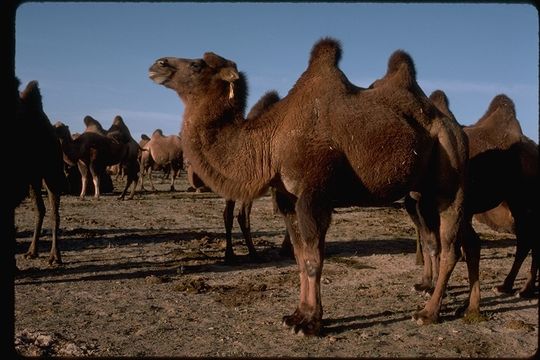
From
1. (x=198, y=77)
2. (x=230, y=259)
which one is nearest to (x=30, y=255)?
(x=230, y=259)

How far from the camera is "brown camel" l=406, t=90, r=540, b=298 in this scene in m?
7.03

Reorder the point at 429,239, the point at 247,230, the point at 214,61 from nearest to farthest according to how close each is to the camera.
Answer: the point at 214,61 < the point at 429,239 < the point at 247,230

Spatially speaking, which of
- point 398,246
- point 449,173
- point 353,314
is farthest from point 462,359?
point 398,246

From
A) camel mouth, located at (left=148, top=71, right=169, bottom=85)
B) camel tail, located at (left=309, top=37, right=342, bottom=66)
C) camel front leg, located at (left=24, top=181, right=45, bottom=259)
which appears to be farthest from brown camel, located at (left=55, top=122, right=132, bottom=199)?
camel tail, located at (left=309, top=37, right=342, bottom=66)

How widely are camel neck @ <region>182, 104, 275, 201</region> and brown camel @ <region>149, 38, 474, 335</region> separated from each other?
10 millimetres

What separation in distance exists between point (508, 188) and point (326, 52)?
317 centimetres

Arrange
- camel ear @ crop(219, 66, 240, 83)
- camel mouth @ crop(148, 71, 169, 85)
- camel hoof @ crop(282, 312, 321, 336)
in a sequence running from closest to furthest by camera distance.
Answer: camel hoof @ crop(282, 312, 321, 336), camel ear @ crop(219, 66, 240, 83), camel mouth @ crop(148, 71, 169, 85)

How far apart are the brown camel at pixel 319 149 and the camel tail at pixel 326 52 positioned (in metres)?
0.01

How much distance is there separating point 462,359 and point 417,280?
3369mm

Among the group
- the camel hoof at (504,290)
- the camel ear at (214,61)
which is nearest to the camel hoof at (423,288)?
the camel hoof at (504,290)

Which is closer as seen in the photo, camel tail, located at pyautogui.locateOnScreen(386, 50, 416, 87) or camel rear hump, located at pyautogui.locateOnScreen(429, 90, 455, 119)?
camel tail, located at pyautogui.locateOnScreen(386, 50, 416, 87)

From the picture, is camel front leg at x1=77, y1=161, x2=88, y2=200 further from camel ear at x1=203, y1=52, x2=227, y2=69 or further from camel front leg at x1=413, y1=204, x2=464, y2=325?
camel front leg at x1=413, y1=204, x2=464, y2=325

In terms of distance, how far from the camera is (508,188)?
7203 mm

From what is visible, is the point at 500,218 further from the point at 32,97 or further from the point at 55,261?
the point at 32,97
